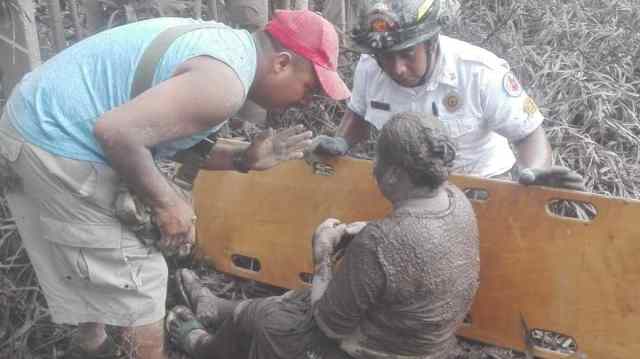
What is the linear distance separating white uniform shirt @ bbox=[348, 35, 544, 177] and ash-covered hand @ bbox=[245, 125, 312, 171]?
1.91 ft

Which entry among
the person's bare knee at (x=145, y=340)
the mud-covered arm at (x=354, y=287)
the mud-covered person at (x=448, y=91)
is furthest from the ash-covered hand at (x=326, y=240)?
the person's bare knee at (x=145, y=340)

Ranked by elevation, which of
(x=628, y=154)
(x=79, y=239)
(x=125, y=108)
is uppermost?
(x=125, y=108)

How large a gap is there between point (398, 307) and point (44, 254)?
1.37 m

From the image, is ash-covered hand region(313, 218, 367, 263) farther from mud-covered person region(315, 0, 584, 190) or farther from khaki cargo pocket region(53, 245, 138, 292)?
khaki cargo pocket region(53, 245, 138, 292)

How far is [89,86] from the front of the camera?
2.60 metres

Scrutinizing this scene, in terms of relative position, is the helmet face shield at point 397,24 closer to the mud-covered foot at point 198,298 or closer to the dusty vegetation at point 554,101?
the dusty vegetation at point 554,101

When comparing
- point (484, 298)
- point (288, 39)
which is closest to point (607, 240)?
point (484, 298)

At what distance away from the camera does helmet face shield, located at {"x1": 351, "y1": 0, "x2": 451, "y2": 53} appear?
3135 millimetres

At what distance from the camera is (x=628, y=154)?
5.32m

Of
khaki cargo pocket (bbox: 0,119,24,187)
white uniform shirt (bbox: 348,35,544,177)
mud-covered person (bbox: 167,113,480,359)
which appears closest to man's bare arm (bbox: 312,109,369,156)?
white uniform shirt (bbox: 348,35,544,177)

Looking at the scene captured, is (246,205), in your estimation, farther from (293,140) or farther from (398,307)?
(398,307)

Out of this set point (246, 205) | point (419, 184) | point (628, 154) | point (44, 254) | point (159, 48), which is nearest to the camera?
point (159, 48)

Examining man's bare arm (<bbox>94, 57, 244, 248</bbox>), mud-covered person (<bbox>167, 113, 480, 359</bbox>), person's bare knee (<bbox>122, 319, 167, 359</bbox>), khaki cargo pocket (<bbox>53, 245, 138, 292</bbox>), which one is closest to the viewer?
man's bare arm (<bbox>94, 57, 244, 248</bbox>)

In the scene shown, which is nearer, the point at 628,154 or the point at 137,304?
the point at 137,304
